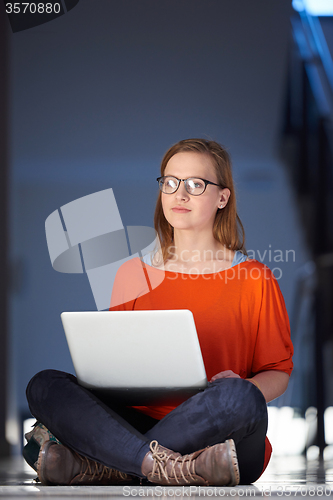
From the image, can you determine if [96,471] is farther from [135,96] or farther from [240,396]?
[135,96]

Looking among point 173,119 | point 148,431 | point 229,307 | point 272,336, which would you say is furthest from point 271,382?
point 173,119

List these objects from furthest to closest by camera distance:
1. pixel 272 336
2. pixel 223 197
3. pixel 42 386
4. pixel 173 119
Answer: pixel 173 119, pixel 223 197, pixel 272 336, pixel 42 386

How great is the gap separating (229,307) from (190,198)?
36cm

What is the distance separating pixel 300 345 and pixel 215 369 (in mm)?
1608

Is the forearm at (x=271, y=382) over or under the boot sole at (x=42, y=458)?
under

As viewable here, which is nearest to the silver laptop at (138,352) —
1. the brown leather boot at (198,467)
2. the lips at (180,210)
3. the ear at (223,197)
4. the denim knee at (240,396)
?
the denim knee at (240,396)

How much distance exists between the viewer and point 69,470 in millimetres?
1244

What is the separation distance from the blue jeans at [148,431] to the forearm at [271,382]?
0.55 feet

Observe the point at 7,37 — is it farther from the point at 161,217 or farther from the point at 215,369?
the point at 215,369

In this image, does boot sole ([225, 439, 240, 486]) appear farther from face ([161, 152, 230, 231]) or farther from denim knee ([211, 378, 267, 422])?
face ([161, 152, 230, 231])

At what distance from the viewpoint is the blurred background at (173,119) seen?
3.10 m

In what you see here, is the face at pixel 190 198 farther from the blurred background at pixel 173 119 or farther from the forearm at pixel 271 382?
the blurred background at pixel 173 119

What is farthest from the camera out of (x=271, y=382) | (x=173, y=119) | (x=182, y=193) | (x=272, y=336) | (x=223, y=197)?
(x=173, y=119)

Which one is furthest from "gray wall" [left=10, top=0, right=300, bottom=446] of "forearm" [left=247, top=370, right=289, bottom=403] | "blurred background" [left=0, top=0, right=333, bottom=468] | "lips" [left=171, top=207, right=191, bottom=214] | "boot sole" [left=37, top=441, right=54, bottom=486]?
"boot sole" [left=37, top=441, right=54, bottom=486]
